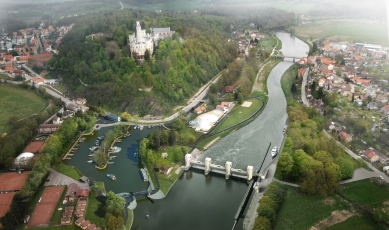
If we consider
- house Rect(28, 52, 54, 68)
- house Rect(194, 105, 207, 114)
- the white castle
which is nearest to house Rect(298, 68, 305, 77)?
house Rect(194, 105, 207, 114)

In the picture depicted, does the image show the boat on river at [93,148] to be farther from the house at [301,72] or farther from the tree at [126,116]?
the house at [301,72]

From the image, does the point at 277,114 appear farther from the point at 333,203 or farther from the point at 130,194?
the point at 130,194

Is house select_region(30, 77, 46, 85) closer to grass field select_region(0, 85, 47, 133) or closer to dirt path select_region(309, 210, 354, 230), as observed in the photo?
grass field select_region(0, 85, 47, 133)

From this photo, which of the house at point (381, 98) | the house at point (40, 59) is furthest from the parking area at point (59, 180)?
the house at point (40, 59)

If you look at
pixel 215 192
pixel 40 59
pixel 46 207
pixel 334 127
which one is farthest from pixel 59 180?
pixel 40 59

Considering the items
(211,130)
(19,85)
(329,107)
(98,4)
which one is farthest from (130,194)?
(98,4)
